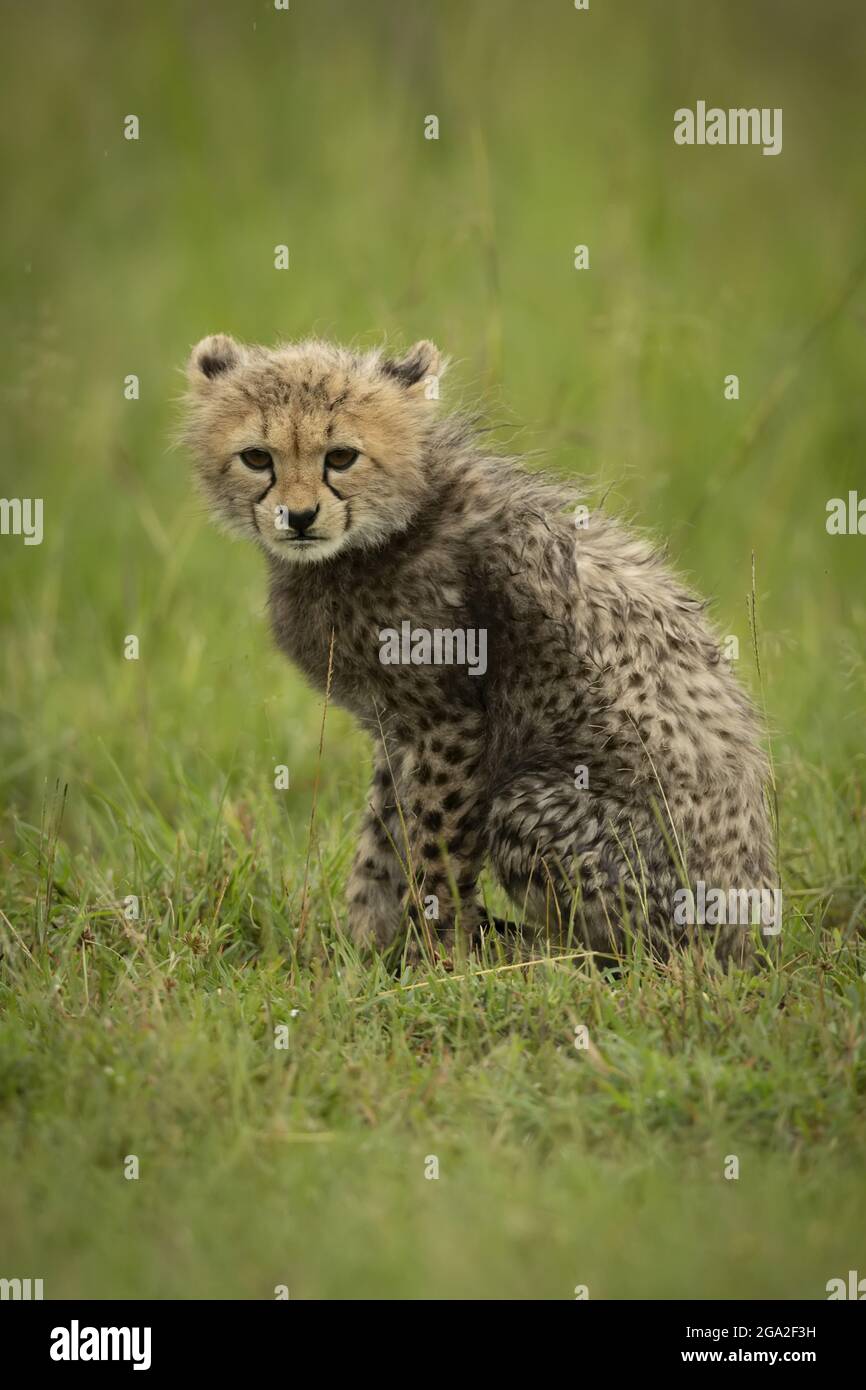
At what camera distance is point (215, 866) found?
5.79m

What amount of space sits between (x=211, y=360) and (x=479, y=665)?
1.43 m

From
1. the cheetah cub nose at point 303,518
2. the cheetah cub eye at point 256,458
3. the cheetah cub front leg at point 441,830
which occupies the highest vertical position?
the cheetah cub eye at point 256,458

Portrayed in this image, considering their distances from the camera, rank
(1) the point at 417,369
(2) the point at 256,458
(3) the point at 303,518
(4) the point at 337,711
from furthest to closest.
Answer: (4) the point at 337,711, (1) the point at 417,369, (2) the point at 256,458, (3) the point at 303,518

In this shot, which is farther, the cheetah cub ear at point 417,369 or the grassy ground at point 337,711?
the cheetah cub ear at point 417,369

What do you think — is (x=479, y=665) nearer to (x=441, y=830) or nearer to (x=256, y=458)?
(x=441, y=830)

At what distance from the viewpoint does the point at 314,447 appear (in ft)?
17.4

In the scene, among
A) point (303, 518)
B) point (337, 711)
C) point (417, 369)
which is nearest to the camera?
point (303, 518)

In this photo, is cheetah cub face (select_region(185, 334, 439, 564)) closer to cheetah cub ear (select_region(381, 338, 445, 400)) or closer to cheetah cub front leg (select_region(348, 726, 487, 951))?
cheetah cub ear (select_region(381, 338, 445, 400))

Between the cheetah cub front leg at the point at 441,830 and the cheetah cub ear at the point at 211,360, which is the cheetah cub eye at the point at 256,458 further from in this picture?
the cheetah cub front leg at the point at 441,830

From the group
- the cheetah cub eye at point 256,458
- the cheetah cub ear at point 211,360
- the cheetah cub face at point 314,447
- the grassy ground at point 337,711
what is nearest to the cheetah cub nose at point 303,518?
the cheetah cub face at point 314,447

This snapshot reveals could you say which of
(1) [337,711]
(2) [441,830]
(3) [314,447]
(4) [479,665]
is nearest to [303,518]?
(3) [314,447]

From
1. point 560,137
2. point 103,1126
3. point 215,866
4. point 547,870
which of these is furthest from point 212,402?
point 560,137

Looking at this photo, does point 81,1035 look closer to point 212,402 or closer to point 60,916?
point 60,916

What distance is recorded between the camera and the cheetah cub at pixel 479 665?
5312 mm
